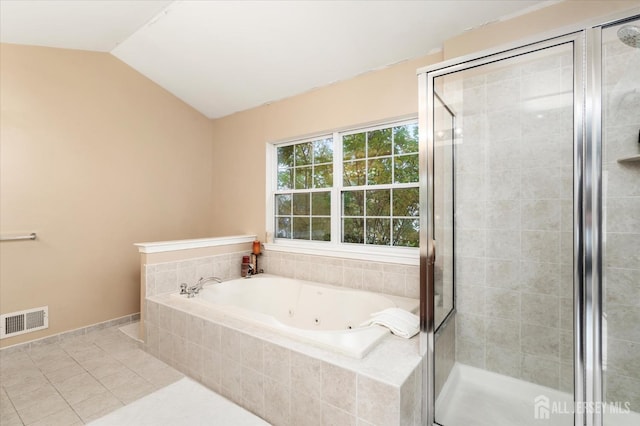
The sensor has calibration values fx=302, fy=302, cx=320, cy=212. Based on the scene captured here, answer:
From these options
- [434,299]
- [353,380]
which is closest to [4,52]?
[353,380]

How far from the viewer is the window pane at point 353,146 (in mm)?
2828

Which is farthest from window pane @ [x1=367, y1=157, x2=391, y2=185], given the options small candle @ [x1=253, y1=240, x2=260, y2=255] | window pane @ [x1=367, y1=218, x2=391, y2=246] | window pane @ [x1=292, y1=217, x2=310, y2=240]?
small candle @ [x1=253, y1=240, x2=260, y2=255]

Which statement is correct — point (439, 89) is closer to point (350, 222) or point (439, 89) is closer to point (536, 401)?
point (350, 222)

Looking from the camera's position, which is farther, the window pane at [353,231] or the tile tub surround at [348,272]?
the window pane at [353,231]

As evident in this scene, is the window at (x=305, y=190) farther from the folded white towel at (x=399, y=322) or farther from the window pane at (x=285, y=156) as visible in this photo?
the folded white towel at (x=399, y=322)

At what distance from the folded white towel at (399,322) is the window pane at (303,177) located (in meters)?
1.70

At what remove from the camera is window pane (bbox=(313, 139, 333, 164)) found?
3.04m

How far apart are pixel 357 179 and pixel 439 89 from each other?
50.7 inches

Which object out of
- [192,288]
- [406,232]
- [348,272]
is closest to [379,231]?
[406,232]

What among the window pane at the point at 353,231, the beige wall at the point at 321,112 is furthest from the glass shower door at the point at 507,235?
the window pane at the point at 353,231

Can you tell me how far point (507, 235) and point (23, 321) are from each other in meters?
3.76

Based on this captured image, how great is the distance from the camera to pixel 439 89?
166 centimetres

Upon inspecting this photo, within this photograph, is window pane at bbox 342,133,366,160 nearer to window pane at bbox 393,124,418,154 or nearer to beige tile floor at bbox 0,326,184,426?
window pane at bbox 393,124,418,154

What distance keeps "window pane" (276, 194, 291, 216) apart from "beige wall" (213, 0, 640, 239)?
→ 169 mm
